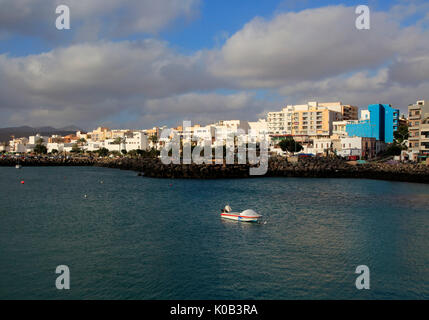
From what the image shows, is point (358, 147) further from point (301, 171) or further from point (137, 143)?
point (137, 143)

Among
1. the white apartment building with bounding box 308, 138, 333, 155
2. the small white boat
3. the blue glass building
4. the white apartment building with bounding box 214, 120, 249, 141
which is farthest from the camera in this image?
the white apartment building with bounding box 214, 120, 249, 141

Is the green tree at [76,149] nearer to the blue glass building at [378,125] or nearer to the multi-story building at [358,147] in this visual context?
the multi-story building at [358,147]

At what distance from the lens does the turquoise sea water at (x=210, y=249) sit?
14.5m

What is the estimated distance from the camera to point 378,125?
351 ft

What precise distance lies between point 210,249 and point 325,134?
106 metres

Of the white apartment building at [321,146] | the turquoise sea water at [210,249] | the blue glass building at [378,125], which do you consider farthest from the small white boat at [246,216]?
the blue glass building at [378,125]

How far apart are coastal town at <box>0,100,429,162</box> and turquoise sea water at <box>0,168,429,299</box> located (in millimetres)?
51035

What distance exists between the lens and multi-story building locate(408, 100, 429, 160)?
68062mm

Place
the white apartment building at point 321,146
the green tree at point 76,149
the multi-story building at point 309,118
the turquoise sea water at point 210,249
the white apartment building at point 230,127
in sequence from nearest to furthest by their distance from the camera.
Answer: the turquoise sea water at point 210,249
the white apartment building at point 321,146
the multi-story building at point 309,118
the white apartment building at point 230,127
the green tree at point 76,149

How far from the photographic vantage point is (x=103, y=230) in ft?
79.5

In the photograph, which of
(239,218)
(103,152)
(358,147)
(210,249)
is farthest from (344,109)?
(210,249)

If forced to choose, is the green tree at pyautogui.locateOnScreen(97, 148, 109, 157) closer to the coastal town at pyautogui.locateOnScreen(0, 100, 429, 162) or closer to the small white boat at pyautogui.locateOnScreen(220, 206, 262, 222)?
the coastal town at pyautogui.locateOnScreen(0, 100, 429, 162)

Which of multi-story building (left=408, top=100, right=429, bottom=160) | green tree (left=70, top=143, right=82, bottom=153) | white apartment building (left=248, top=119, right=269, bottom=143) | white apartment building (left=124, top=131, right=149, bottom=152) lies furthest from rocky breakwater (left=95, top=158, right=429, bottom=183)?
green tree (left=70, top=143, right=82, bottom=153)

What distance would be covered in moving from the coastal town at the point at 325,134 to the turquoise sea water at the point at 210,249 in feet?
167
